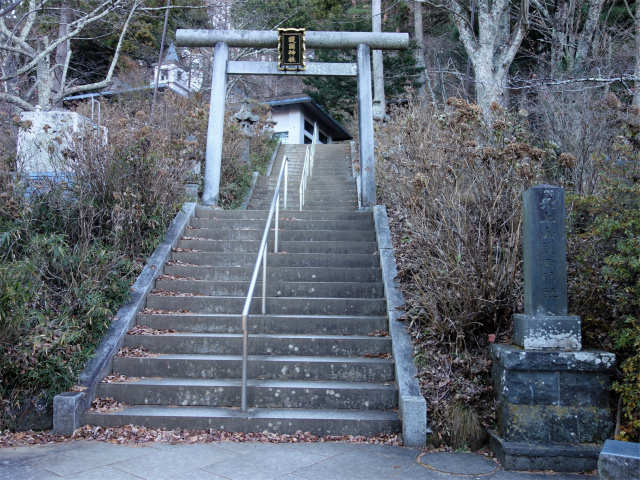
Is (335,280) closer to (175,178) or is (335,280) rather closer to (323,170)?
(175,178)

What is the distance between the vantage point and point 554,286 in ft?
13.4

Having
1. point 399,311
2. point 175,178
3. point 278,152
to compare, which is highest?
point 278,152

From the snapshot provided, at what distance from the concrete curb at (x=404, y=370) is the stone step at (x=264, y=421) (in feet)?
0.63

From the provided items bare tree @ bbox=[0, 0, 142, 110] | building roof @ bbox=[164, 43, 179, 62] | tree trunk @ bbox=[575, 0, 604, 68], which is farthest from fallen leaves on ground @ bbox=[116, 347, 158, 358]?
building roof @ bbox=[164, 43, 179, 62]

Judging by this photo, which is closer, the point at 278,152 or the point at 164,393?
the point at 164,393

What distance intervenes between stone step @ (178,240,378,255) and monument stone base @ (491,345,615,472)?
363 centimetres

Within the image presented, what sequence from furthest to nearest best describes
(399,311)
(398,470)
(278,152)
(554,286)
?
(278,152) → (399,311) → (554,286) → (398,470)

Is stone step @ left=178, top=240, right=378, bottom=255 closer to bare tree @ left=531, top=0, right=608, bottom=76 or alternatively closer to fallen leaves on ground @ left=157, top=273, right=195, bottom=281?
fallen leaves on ground @ left=157, top=273, right=195, bottom=281

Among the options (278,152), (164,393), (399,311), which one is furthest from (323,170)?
(164,393)

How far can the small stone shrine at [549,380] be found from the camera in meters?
3.85

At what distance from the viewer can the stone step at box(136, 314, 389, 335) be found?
5734 mm

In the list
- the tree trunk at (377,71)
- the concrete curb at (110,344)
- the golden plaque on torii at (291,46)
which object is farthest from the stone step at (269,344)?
the tree trunk at (377,71)

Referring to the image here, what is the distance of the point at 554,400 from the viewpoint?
3.98m

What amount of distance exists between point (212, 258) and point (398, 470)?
437 cm
